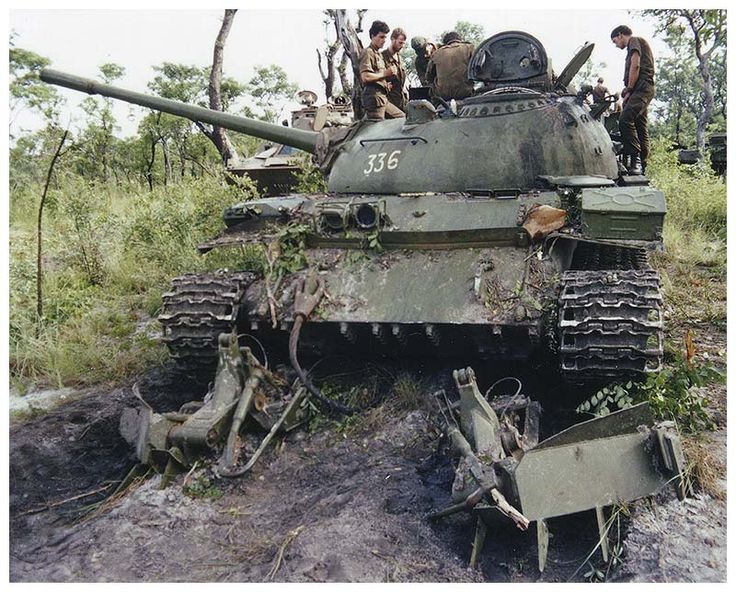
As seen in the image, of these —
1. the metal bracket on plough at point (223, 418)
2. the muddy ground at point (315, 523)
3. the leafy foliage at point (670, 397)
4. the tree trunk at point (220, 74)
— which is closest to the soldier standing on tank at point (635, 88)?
the leafy foliage at point (670, 397)

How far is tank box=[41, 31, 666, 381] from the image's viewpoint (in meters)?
4.50

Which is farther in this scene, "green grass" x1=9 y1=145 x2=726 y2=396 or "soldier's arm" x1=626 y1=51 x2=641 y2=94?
"soldier's arm" x1=626 y1=51 x2=641 y2=94

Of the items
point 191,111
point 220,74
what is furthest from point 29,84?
point 191,111

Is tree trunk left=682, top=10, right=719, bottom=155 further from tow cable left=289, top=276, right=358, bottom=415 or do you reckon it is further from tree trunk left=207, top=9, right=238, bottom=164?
tow cable left=289, top=276, right=358, bottom=415

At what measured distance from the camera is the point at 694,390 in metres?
5.19

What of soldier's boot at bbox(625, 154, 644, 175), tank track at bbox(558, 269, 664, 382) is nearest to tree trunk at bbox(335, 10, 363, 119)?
soldier's boot at bbox(625, 154, 644, 175)

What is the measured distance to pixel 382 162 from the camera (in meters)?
6.06

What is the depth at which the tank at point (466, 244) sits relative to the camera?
450cm

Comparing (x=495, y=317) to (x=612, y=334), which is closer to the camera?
(x=612, y=334)

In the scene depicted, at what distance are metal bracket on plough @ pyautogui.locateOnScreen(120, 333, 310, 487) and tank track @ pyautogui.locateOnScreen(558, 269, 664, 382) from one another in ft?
6.43

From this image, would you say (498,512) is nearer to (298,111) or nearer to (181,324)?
(181,324)

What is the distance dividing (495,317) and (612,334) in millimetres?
741

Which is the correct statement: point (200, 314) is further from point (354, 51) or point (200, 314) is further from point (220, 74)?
point (220, 74)
